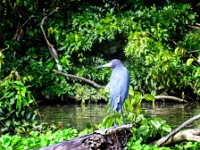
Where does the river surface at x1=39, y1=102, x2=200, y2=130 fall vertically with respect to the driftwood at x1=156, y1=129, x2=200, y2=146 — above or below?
below

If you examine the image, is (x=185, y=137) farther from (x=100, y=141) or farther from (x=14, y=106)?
(x=14, y=106)

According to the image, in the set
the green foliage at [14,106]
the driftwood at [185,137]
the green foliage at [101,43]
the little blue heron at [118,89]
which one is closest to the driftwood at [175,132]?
the driftwood at [185,137]

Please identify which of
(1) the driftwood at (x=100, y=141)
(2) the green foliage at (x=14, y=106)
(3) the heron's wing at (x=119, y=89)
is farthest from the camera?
(2) the green foliage at (x=14, y=106)

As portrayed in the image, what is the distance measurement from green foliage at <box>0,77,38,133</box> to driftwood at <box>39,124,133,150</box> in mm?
2077

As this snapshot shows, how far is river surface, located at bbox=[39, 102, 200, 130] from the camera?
700 centimetres

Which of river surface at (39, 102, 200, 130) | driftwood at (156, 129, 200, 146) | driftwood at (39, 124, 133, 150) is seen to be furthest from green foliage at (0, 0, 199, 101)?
driftwood at (39, 124, 133, 150)

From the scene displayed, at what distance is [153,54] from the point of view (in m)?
8.81

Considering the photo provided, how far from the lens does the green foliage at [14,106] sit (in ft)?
17.4

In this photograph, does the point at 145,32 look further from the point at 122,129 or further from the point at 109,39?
the point at 122,129

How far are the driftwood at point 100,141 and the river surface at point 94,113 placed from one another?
311 cm

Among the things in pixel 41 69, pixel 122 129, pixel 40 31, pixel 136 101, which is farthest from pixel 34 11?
pixel 122 129

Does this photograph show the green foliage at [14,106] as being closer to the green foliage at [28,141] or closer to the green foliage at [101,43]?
the green foliage at [28,141]

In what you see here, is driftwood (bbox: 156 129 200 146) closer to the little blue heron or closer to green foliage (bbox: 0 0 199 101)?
the little blue heron

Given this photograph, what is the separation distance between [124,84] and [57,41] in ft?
18.2
